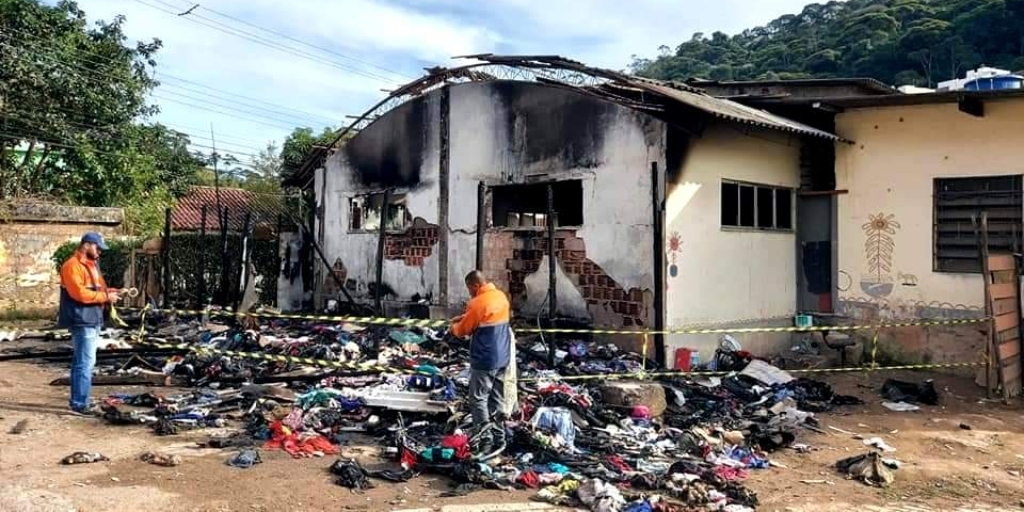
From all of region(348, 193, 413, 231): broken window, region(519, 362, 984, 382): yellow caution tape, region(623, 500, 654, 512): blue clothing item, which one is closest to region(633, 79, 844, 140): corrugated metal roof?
region(519, 362, 984, 382): yellow caution tape

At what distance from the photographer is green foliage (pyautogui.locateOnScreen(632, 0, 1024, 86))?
96.6ft

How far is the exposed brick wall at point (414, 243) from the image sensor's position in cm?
1441

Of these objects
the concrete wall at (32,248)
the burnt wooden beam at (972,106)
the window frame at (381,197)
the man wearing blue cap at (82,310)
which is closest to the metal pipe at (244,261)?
the window frame at (381,197)

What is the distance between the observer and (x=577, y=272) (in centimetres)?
1198

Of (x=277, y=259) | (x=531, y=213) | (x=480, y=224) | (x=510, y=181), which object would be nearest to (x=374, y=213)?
(x=277, y=259)

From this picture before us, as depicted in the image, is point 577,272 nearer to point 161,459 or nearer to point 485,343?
point 485,343

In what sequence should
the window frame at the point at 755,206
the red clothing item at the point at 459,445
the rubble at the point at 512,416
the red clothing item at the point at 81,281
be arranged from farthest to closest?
the window frame at the point at 755,206, the red clothing item at the point at 81,281, the red clothing item at the point at 459,445, the rubble at the point at 512,416

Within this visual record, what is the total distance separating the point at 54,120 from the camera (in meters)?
20.9

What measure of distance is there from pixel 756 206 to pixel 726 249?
1167mm

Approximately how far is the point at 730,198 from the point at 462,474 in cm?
760

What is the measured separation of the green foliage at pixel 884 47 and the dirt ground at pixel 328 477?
23200mm

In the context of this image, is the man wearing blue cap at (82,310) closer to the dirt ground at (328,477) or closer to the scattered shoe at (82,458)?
the dirt ground at (328,477)

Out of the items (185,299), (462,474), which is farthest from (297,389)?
(185,299)

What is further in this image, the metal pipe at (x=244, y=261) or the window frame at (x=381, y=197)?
the window frame at (x=381, y=197)
